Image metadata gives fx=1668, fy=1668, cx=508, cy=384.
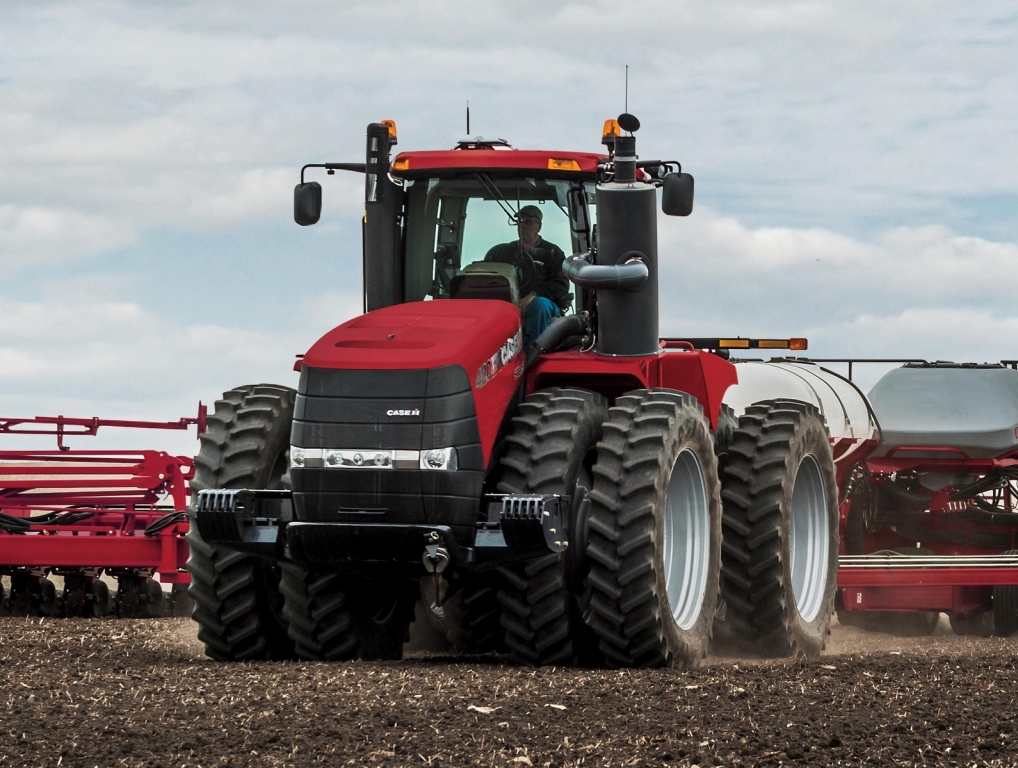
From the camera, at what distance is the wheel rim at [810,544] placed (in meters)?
11.0

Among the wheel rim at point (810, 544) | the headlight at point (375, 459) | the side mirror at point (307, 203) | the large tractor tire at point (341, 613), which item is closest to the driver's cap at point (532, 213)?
the side mirror at point (307, 203)

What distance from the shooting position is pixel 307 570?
897 cm

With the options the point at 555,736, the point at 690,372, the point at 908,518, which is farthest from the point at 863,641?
the point at 555,736

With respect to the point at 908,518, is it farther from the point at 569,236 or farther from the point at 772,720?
the point at 772,720

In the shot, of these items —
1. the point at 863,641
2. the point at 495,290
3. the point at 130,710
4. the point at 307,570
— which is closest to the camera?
the point at 130,710

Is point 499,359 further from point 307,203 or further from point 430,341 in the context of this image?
point 307,203

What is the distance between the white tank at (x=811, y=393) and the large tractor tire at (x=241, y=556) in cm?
721

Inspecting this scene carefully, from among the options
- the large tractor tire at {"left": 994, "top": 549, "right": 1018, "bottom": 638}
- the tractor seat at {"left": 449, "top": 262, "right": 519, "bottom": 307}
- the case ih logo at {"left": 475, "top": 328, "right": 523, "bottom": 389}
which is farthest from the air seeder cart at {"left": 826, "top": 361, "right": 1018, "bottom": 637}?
the case ih logo at {"left": 475, "top": 328, "right": 523, "bottom": 389}

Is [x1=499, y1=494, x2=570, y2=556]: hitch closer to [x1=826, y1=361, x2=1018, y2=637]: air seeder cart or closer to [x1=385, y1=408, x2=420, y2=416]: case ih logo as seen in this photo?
[x1=385, y1=408, x2=420, y2=416]: case ih logo

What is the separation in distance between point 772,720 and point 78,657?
437 centimetres

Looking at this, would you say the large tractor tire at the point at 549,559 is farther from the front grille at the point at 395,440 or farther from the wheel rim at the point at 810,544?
the wheel rim at the point at 810,544

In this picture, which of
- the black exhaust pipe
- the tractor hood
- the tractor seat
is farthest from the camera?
the tractor seat

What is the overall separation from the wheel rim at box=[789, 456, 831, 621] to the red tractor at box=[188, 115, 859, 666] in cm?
21

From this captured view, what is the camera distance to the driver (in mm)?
9773
